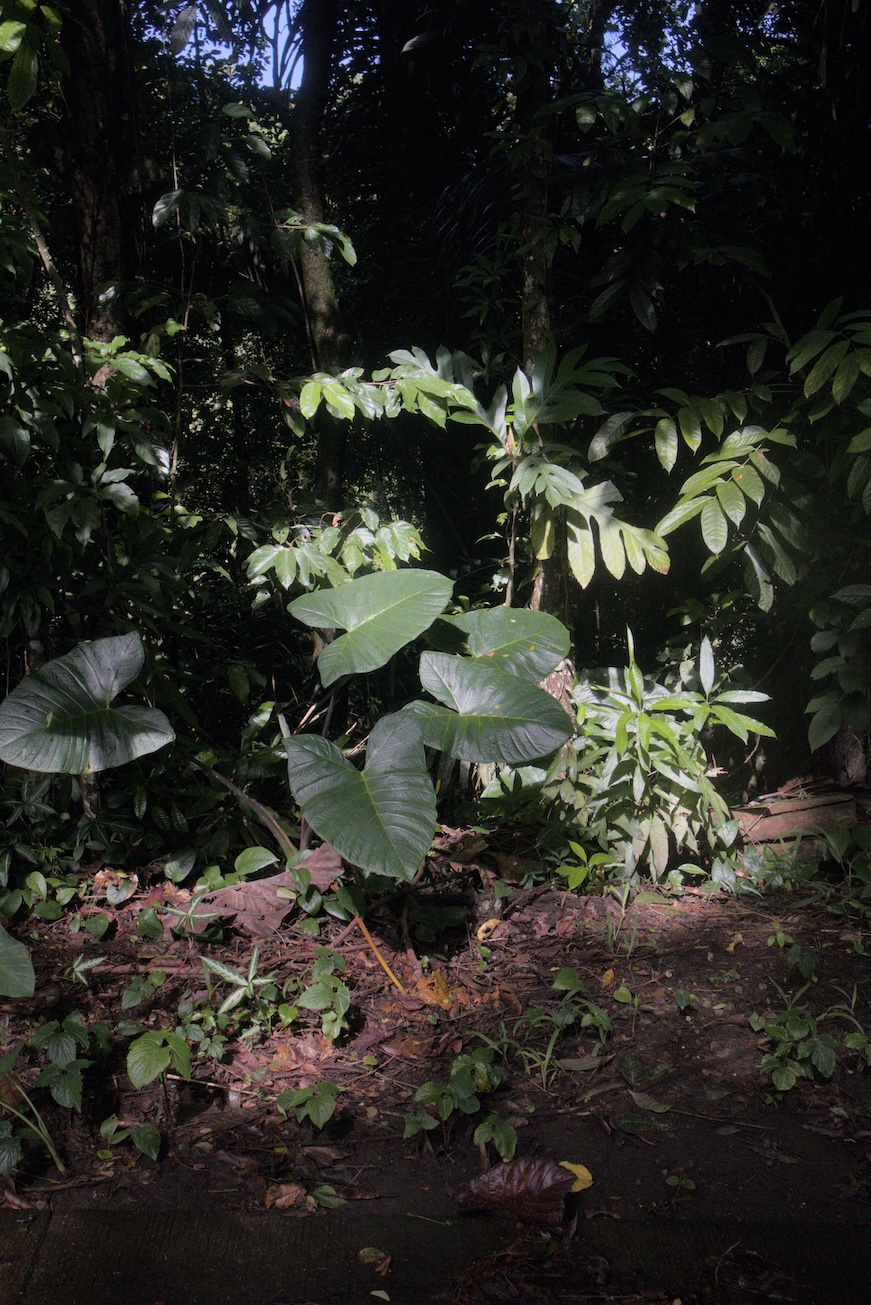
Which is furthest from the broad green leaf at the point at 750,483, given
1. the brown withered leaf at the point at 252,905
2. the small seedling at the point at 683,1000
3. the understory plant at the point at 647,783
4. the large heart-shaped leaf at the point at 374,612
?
the brown withered leaf at the point at 252,905

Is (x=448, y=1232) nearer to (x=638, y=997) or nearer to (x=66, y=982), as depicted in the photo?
(x=638, y=997)

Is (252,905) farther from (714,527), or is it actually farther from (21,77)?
(21,77)

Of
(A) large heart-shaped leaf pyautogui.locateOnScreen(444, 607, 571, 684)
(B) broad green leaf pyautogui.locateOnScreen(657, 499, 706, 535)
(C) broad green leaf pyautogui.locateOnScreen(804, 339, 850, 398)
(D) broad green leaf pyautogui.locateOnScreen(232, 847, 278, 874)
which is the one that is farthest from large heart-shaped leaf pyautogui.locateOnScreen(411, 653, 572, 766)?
(C) broad green leaf pyautogui.locateOnScreen(804, 339, 850, 398)

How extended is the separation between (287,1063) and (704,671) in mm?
1390

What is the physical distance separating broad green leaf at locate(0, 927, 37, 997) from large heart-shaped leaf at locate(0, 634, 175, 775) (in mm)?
320

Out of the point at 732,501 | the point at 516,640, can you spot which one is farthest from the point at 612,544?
the point at 516,640

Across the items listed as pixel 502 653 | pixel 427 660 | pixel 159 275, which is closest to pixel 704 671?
pixel 502 653

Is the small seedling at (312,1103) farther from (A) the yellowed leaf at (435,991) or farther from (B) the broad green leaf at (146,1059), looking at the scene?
(A) the yellowed leaf at (435,991)

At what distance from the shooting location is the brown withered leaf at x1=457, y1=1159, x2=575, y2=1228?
133 cm

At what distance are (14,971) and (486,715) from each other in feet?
3.05

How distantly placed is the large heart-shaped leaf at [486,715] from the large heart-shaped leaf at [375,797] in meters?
0.06

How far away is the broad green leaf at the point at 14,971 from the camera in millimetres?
1377

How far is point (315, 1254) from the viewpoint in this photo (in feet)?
4.21

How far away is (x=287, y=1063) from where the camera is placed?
169 centimetres
